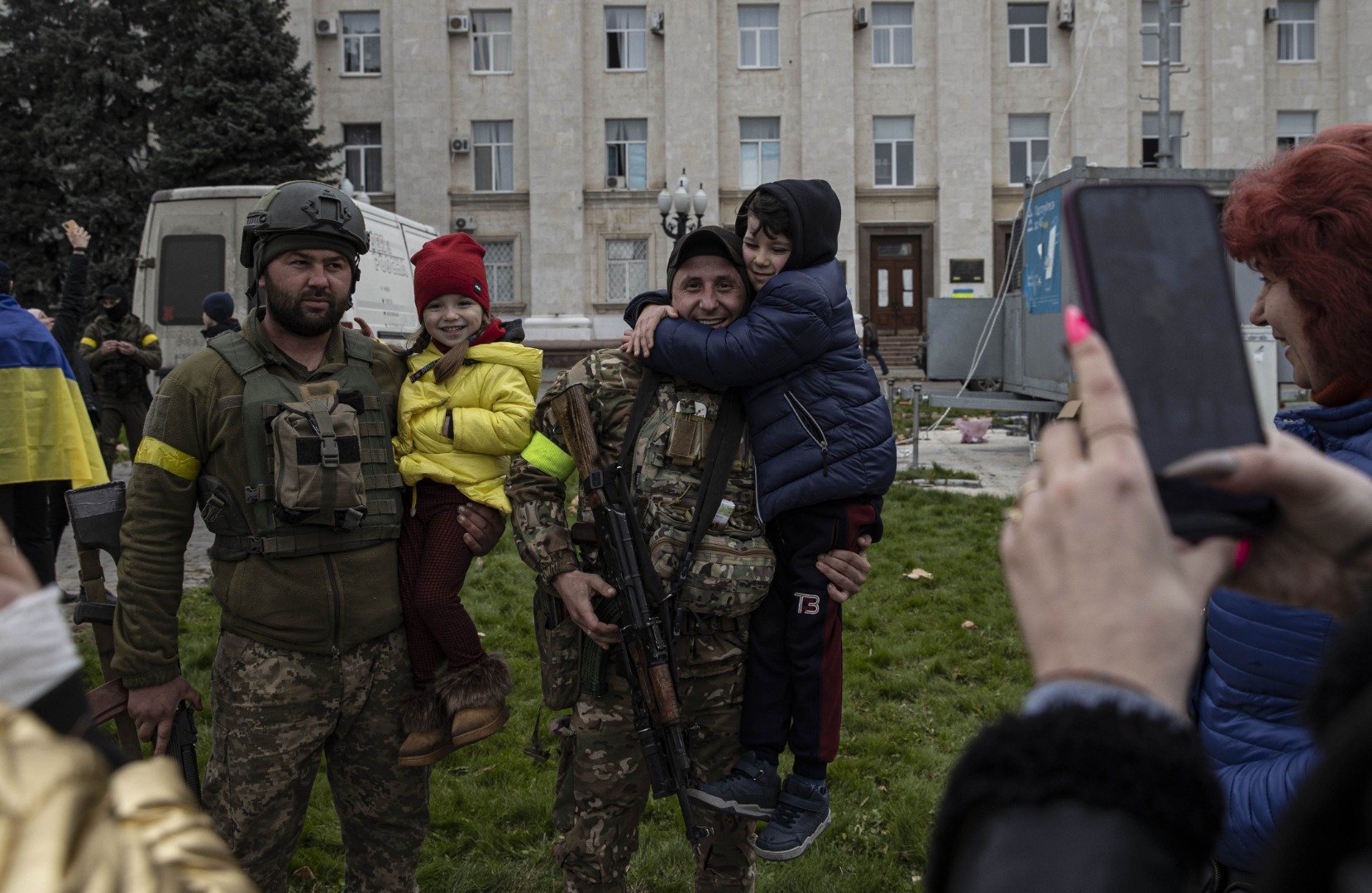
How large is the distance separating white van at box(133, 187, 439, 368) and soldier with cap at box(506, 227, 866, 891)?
35.9 ft

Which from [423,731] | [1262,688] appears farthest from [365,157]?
[1262,688]

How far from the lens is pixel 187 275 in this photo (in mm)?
14172

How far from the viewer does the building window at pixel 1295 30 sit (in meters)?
35.8

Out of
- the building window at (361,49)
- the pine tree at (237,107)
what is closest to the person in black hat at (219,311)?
the pine tree at (237,107)

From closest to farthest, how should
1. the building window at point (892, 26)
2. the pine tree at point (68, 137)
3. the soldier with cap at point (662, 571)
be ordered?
the soldier with cap at point (662, 571) → the pine tree at point (68, 137) → the building window at point (892, 26)

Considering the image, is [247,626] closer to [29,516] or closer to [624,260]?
[29,516]

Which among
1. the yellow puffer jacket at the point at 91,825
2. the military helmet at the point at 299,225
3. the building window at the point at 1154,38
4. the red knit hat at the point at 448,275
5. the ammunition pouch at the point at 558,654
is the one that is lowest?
the ammunition pouch at the point at 558,654

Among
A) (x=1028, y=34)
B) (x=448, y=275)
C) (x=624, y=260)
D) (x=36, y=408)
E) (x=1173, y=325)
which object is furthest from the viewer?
(x=624, y=260)

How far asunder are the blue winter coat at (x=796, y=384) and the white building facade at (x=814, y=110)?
3156 centimetres

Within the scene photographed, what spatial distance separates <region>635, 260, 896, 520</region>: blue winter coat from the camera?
3240 millimetres

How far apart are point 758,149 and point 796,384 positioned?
3371cm

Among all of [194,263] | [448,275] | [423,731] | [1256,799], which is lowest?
[423,731]

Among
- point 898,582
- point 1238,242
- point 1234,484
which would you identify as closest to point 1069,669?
point 1234,484

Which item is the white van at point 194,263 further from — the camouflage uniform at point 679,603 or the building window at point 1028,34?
the building window at point 1028,34
